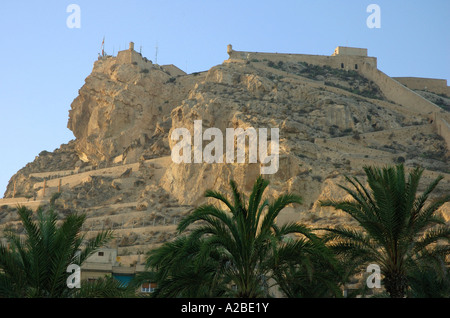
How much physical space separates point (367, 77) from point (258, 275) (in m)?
56.5

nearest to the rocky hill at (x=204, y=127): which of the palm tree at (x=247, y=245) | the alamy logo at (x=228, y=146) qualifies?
the alamy logo at (x=228, y=146)

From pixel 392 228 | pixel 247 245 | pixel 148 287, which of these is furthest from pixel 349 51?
pixel 247 245

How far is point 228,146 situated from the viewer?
172ft

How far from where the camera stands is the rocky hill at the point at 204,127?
49.3 m

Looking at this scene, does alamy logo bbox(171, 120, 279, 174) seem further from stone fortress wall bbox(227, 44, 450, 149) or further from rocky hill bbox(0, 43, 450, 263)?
stone fortress wall bbox(227, 44, 450, 149)

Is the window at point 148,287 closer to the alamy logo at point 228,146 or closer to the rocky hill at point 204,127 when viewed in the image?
the rocky hill at point 204,127

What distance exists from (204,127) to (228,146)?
4064mm

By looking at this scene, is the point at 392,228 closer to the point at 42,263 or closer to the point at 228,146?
the point at 42,263

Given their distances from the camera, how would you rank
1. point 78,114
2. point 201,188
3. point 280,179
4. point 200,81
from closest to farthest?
point 280,179
point 201,188
point 200,81
point 78,114

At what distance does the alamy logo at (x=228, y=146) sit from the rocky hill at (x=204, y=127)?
0.50 m

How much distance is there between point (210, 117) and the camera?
56.1m
